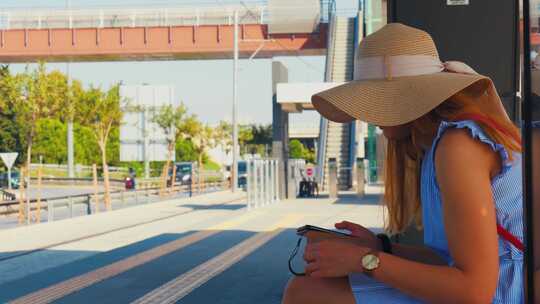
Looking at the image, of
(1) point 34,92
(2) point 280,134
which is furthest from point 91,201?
(1) point 34,92

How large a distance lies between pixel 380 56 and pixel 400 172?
365mm

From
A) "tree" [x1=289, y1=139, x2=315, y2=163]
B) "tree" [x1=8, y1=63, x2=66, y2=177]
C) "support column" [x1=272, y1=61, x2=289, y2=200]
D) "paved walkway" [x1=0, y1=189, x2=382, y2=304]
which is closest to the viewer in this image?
"paved walkway" [x1=0, y1=189, x2=382, y2=304]

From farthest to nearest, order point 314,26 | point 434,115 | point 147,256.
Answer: point 314,26
point 147,256
point 434,115

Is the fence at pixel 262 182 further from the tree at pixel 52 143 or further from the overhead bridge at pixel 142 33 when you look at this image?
the tree at pixel 52 143

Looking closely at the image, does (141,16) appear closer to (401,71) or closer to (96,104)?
(96,104)

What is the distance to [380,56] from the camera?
2.48m

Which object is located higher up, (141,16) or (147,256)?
(141,16)

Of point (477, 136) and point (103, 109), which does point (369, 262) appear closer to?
point (477, 136)

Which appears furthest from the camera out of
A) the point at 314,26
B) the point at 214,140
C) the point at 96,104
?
the point at 214,140

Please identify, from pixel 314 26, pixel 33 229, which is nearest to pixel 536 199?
pixel 33 229

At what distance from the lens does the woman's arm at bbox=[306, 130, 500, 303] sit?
7.01 feet

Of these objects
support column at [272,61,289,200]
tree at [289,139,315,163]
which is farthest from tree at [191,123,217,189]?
support column at [272,61,289,200]

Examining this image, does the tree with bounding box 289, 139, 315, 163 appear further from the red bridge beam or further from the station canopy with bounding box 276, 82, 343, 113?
the station canopy with bounding box 276, 82, 343, 113

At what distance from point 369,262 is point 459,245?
0.21 meters
